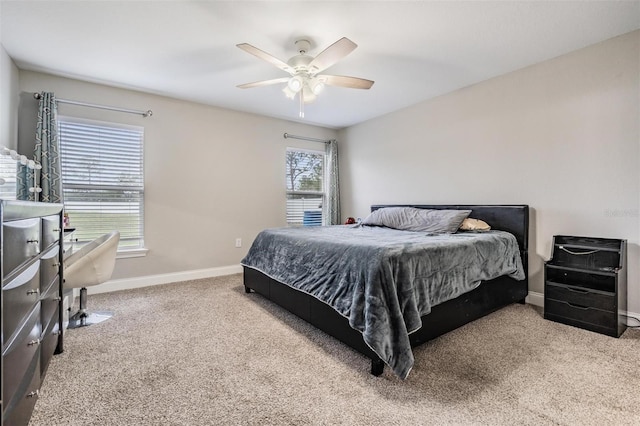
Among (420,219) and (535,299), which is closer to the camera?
(535,299)

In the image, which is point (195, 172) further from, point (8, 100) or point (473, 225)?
point (473, 225)

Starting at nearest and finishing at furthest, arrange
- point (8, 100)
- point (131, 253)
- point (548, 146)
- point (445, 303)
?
1. point (445, 303)
2. point (8, 100)
3. point (548, 146)
4. point (131, 253)

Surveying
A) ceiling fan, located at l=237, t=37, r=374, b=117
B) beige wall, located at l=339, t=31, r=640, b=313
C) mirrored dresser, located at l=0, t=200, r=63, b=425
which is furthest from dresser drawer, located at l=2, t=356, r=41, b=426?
beige wall, located at l=339, t=31, r=640, b=313

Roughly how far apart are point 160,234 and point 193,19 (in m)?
2.59

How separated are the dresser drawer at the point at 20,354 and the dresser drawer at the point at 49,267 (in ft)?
0.55

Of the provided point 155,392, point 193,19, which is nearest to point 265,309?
point 155,392

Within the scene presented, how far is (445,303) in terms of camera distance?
216 cm

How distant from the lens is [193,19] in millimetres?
2291

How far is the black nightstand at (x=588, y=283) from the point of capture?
228 centimetres

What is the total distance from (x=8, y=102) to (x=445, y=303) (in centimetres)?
431

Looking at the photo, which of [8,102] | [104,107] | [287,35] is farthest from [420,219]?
[8,102]

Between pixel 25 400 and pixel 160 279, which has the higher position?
pixel 25 400

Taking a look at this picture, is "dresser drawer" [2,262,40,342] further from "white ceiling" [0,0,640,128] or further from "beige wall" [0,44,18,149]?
"beige wall" [0,44,18,149]

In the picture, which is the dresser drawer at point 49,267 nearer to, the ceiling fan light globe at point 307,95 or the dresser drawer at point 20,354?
the dresser drawer at point 20,354
